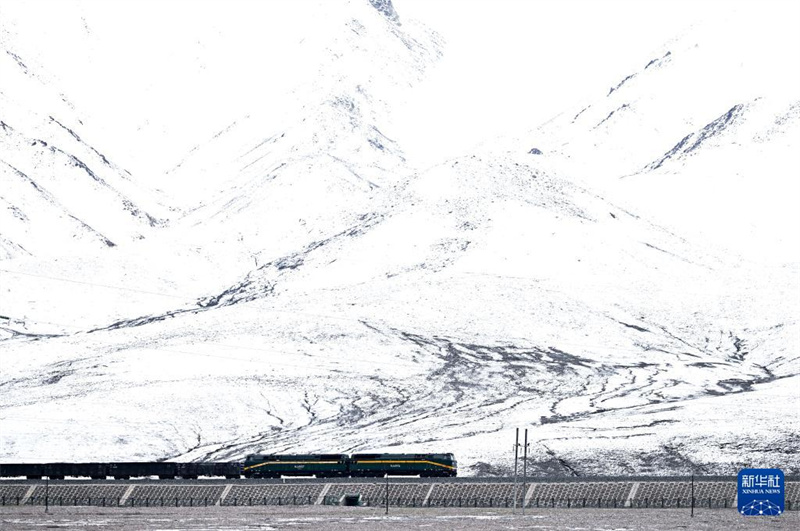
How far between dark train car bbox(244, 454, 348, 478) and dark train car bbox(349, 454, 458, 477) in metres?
1.33

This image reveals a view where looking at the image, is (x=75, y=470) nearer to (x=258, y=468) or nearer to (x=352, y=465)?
(x=258, y=468)

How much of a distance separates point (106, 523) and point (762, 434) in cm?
9779

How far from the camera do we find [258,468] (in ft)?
451

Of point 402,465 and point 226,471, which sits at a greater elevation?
point 402,465

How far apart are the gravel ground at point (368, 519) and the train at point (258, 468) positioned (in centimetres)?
2038

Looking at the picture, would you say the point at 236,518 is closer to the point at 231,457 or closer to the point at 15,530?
the point at 15,530

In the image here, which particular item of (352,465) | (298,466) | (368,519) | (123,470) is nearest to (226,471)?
(298,466)

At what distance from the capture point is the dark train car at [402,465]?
134125 millimetres

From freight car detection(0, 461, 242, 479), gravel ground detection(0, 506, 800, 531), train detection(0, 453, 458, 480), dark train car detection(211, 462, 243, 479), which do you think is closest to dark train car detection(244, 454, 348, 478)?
train detection(0, 453, 458, 480)

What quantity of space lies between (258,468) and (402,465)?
14.0m

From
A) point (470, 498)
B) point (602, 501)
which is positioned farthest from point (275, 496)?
point (602, 501)

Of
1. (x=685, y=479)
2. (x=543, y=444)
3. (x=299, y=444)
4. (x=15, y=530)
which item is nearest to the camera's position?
(x=15, y=530)

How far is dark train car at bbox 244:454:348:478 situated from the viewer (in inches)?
5399

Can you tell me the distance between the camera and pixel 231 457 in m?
171
